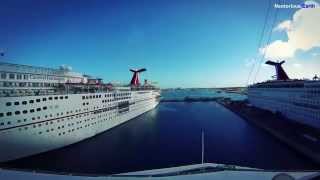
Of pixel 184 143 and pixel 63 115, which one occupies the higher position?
pixel 63 115

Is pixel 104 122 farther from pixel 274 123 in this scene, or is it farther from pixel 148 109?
pixel 148 109

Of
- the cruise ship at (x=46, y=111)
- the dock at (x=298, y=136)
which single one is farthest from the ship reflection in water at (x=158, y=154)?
the cruise ship at (x=46, y=111)

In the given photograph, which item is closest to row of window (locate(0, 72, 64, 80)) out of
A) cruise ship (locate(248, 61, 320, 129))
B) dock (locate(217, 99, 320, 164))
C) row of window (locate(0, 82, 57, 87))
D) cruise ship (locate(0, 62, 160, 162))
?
cruise ship (locate(0, 62, 160, 162))

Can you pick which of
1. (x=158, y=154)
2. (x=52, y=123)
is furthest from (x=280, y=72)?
(x=52, y=123)

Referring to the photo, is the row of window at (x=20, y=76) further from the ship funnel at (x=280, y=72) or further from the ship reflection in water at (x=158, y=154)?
the ship funnel at (x=280, y=72)

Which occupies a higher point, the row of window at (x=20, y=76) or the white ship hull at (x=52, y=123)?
the row of window at (x=20, y=76)

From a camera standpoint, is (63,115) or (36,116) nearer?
(36,116)

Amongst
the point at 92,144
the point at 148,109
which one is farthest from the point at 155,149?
the point at 148,109

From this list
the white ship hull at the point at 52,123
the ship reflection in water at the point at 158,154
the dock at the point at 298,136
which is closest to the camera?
the ship reflection in water at the point at 158,154
